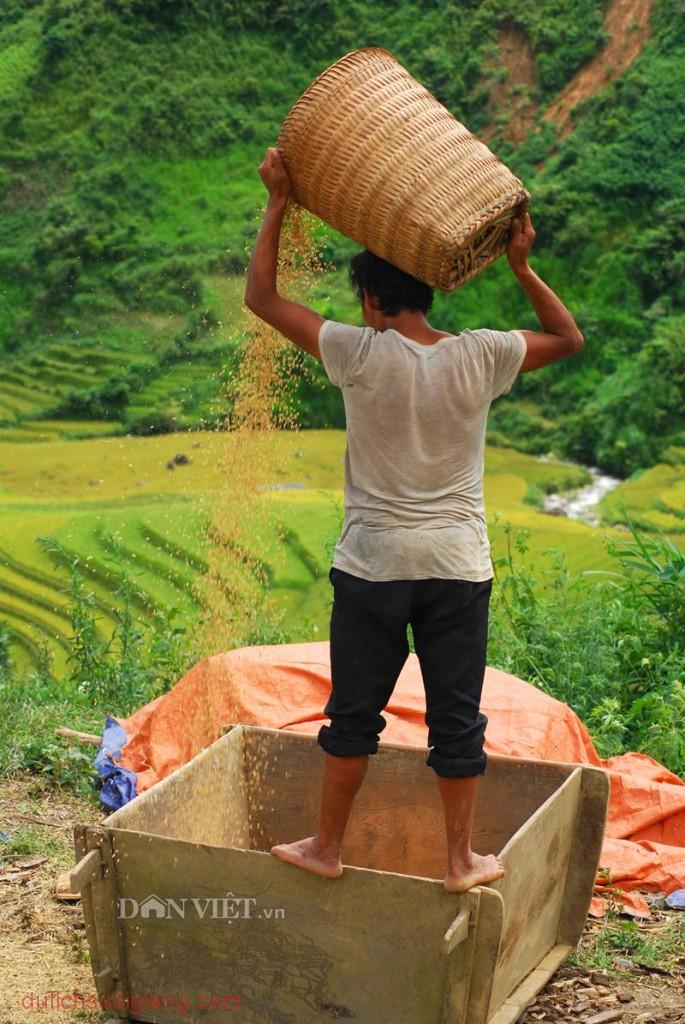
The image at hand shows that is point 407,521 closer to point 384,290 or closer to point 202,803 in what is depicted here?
point 384,290

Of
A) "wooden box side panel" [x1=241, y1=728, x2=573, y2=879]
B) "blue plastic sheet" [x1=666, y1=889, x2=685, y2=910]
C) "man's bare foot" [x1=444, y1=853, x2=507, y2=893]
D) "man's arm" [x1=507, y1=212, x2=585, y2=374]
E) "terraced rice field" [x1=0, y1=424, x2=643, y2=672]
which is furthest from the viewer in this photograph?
"terraced rice field" [x1=0, y1=424, x2=643, y2=672]

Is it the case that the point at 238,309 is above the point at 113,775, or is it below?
above

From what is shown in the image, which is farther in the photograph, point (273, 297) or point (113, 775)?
point (113, 775)

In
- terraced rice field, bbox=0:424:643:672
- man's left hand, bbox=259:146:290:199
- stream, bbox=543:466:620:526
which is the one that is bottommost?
stream, bbox=543:466:620:526

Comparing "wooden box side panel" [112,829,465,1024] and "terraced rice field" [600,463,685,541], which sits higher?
"wooden box side panel" [112,829,465,1024]

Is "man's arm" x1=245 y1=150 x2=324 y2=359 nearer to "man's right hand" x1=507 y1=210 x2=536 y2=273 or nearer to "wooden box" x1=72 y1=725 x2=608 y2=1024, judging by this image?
"man's right hand" x1=507 y1=210 x2=536 y2=273

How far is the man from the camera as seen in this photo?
6.66ft

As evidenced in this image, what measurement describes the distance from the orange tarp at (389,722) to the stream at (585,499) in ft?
24.9

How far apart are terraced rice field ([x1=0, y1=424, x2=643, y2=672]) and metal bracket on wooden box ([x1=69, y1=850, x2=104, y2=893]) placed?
15.0 ft

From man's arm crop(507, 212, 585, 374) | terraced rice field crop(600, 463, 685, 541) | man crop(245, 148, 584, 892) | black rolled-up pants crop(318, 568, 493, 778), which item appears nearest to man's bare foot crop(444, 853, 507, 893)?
man crop(245, 148, 584, 892)

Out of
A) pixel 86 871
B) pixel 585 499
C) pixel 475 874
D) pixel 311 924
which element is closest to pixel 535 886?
pixel 475 874

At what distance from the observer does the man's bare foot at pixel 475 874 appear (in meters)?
2.00

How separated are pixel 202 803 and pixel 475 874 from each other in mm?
707

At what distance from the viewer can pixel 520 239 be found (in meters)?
2.16
